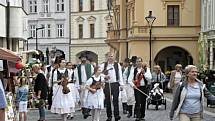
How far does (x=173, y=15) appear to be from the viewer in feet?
172

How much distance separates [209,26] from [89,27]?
140 feet

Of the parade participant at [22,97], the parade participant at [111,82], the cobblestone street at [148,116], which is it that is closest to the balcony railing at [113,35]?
the cobblestone street at [148,116]

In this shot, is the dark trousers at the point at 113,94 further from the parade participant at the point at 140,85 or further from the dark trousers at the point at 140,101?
the dark trousers at the point at 140,101

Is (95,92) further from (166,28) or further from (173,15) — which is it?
(173,15)

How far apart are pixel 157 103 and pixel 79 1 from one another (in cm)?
6489

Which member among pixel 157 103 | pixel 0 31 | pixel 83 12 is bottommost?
pixel 157 103

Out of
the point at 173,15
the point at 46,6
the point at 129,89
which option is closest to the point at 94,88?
the point at 129,89

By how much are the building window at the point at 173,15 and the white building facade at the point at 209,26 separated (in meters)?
3.38

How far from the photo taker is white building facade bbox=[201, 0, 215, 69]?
42938mm

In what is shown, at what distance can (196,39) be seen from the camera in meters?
52.3

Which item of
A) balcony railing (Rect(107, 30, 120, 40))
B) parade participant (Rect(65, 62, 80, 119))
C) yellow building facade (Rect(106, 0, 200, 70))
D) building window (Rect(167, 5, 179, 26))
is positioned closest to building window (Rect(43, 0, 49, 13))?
balcony railing (Rect(107, 30, 120, 40))

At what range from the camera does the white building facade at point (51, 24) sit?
292 feet

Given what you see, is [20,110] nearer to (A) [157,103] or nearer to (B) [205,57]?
(A) [157,103]

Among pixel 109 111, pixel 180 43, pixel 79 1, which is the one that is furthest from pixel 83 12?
pixel 109 111
